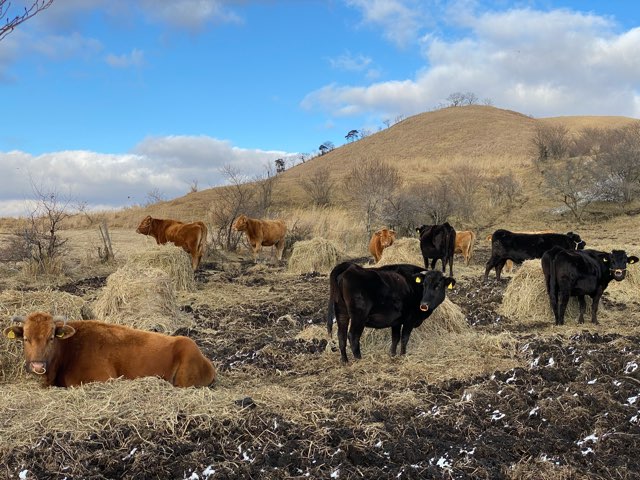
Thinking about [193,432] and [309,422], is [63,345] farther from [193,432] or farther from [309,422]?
[309,422]

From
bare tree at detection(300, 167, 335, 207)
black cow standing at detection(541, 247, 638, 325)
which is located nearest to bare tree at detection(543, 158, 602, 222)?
bare tree at detection(300, 167, 335, 207)

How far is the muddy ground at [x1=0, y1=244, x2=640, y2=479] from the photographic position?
4.11m

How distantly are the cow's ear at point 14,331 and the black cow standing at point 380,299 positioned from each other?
3.46 m

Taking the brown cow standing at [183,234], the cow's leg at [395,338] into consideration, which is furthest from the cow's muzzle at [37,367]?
the brown cow standing at [183,234]

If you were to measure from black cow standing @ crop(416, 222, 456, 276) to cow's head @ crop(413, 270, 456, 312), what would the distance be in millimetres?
7389

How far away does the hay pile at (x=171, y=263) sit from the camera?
42.8ft

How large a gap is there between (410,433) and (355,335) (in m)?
2.54

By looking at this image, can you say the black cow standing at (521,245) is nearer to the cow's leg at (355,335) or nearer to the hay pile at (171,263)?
the hay pile at (171,263)

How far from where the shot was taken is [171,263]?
13.2 meters

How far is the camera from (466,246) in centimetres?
1755

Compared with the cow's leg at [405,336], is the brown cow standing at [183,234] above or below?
above

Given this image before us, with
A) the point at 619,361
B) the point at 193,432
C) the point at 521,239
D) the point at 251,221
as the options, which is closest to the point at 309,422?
the point at 193,432

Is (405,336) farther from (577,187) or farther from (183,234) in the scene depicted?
(577,187)

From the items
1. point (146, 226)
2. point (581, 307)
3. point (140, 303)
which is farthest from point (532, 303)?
point (146, 226)
